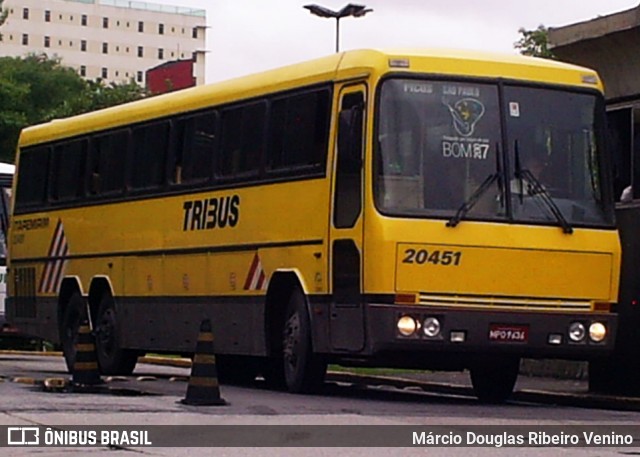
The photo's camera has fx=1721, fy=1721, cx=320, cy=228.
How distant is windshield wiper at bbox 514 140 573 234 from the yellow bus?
19 mm

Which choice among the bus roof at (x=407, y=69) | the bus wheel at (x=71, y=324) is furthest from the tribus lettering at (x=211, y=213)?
the bus wheel at (x=71, y=324)

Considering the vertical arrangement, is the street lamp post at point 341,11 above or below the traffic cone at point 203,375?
above

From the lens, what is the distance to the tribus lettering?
62.3 ft

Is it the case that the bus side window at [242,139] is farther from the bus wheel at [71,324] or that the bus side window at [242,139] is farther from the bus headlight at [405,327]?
the bus wheel at [71,324]

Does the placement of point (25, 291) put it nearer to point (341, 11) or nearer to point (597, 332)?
point (597, 332)

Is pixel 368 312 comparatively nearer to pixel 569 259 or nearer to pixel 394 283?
pixel 394 283

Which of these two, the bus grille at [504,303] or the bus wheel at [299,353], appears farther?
the bus wheel at [299,353]

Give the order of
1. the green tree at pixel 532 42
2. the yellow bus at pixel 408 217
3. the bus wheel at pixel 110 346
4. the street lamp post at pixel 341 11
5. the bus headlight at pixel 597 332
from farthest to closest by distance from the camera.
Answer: the green tree at pixel 532 42 < the street lamp post at pixel 341 11 < the bus wheel at pixel 110 346 < the bus headlight at pixel 597 332 < the yellow bus at pixel 408 217

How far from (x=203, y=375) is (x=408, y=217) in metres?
2.51

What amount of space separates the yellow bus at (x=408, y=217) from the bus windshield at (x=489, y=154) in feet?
0.06

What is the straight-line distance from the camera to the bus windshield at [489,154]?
16250mm

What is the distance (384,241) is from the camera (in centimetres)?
1598

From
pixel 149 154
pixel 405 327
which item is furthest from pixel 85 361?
pixel 149 154

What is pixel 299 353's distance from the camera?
17.4 m
